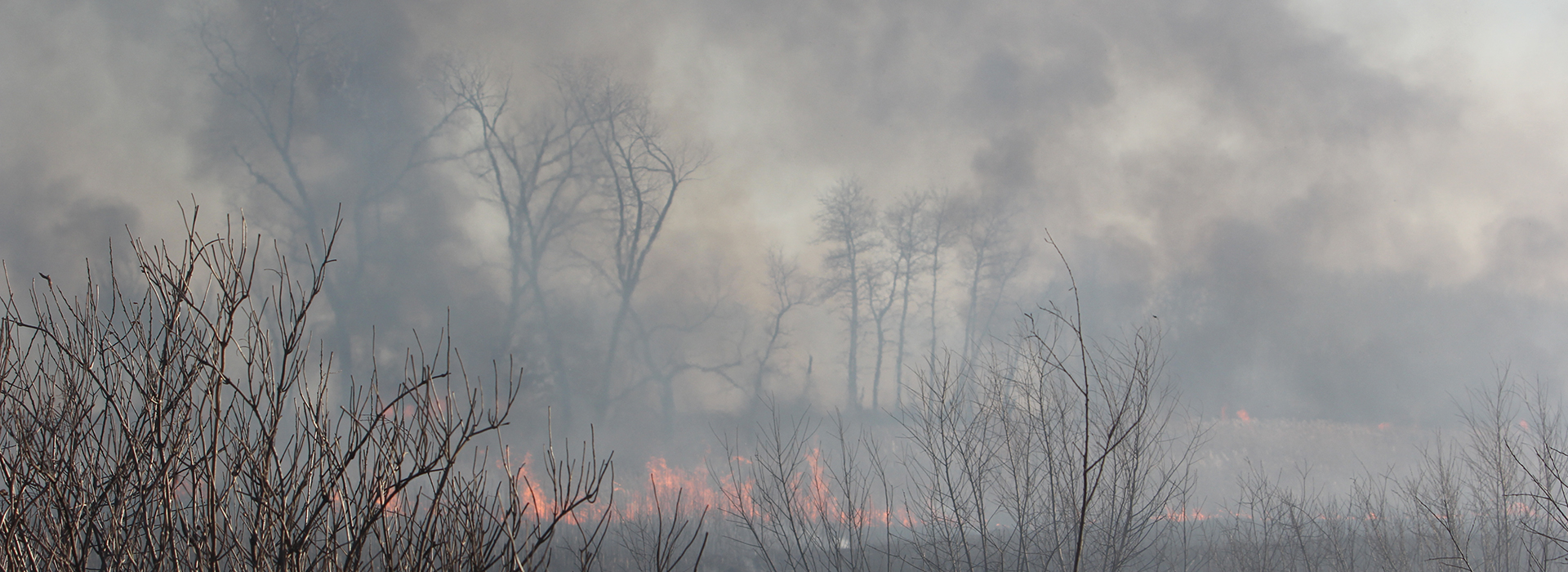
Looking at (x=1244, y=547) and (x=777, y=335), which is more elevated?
(x=777, y=335)

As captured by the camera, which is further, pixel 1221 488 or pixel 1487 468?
pixel 1221 488

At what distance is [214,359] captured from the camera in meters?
2.72

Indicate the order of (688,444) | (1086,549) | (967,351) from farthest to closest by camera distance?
(967,351), (688,444), (1086,549)

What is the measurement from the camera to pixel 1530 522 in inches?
559

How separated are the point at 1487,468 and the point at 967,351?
1331 centimetres

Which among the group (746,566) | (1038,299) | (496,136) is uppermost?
(496,136)

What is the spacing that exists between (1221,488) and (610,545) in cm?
2257

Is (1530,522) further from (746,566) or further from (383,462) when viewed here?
(383,462)

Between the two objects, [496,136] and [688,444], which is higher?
[496,136]

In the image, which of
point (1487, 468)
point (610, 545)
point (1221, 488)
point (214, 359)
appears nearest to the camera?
point (214, 359)

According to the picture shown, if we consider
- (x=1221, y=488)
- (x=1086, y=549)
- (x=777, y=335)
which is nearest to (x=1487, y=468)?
(x=1086, y=549)

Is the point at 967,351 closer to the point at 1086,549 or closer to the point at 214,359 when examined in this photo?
the point at 1086,549

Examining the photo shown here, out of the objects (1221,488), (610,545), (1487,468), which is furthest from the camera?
(1221,488)

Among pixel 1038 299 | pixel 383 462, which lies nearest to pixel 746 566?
pixel 1038 299
